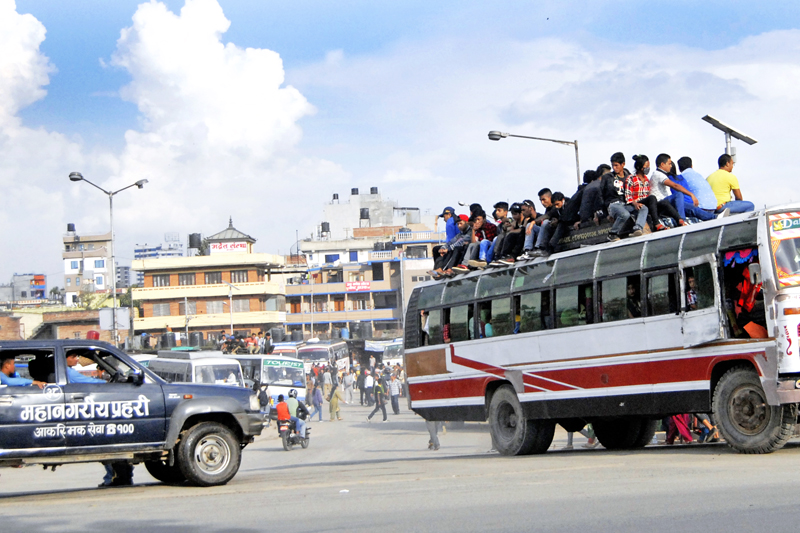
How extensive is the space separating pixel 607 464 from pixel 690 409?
1353 millimetres

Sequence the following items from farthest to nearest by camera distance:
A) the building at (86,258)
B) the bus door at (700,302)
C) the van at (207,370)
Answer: the building at (86,258), the van at (207,370), the bus door at (700,302)

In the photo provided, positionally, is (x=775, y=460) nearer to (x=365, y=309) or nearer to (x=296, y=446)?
(x=296, y=446)

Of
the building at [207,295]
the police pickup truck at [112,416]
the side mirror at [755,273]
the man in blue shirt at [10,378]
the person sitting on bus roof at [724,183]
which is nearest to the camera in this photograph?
the police pickup truck at [112,416]

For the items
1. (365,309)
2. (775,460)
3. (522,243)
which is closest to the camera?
(775,460)

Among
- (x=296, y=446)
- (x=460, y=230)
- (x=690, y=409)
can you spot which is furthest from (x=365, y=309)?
(x=690, y=409)

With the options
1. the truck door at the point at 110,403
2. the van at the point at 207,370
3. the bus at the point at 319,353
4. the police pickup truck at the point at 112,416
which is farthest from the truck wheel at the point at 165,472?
the bus at the point at 319,353

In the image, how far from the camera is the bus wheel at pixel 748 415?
11609 millimetres

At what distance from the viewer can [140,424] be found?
11883 mm

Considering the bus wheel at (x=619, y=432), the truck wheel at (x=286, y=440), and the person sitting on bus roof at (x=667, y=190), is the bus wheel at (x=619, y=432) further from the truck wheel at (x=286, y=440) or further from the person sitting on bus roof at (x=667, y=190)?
the truck wheel at (x=286, y=440)

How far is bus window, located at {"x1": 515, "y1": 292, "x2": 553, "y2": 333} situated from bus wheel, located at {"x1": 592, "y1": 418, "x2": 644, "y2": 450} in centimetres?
252

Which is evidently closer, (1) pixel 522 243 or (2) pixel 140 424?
(2) pixel 140 424

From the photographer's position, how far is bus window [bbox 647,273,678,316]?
1288 cm

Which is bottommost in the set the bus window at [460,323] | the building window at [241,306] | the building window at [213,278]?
the bus window at [460,323]

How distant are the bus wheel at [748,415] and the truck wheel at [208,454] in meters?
6.29
